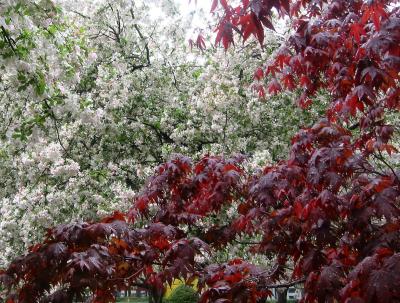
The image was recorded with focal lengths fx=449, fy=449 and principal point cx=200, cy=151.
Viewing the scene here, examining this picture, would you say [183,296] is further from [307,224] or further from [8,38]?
[307,224]

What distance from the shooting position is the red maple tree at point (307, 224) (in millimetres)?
2676

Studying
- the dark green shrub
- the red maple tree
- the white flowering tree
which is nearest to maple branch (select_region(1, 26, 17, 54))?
the white flowering tree

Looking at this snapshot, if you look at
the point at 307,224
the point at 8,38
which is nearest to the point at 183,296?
the point at 8,38

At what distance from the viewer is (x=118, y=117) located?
9211 mm

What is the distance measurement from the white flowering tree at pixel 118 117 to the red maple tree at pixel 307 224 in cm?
307

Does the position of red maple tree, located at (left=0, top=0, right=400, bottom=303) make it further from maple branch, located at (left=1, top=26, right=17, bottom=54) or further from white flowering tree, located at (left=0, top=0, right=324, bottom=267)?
white flowering tree, located at (left=0, top=0, right=324, bottom=267)

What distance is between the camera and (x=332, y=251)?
326 cm

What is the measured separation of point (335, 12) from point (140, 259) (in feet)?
8.88

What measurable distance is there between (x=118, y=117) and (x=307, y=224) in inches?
260

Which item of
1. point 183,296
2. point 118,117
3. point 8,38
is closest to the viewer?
point 8,38

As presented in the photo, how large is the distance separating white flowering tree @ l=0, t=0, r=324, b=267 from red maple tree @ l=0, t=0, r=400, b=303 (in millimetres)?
3068

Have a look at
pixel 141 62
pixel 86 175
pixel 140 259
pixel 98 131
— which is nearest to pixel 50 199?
pixel 86 175

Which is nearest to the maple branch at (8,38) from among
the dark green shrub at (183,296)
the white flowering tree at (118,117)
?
the white flowering tree at (118,117)

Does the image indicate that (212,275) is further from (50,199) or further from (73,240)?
(50,199)
